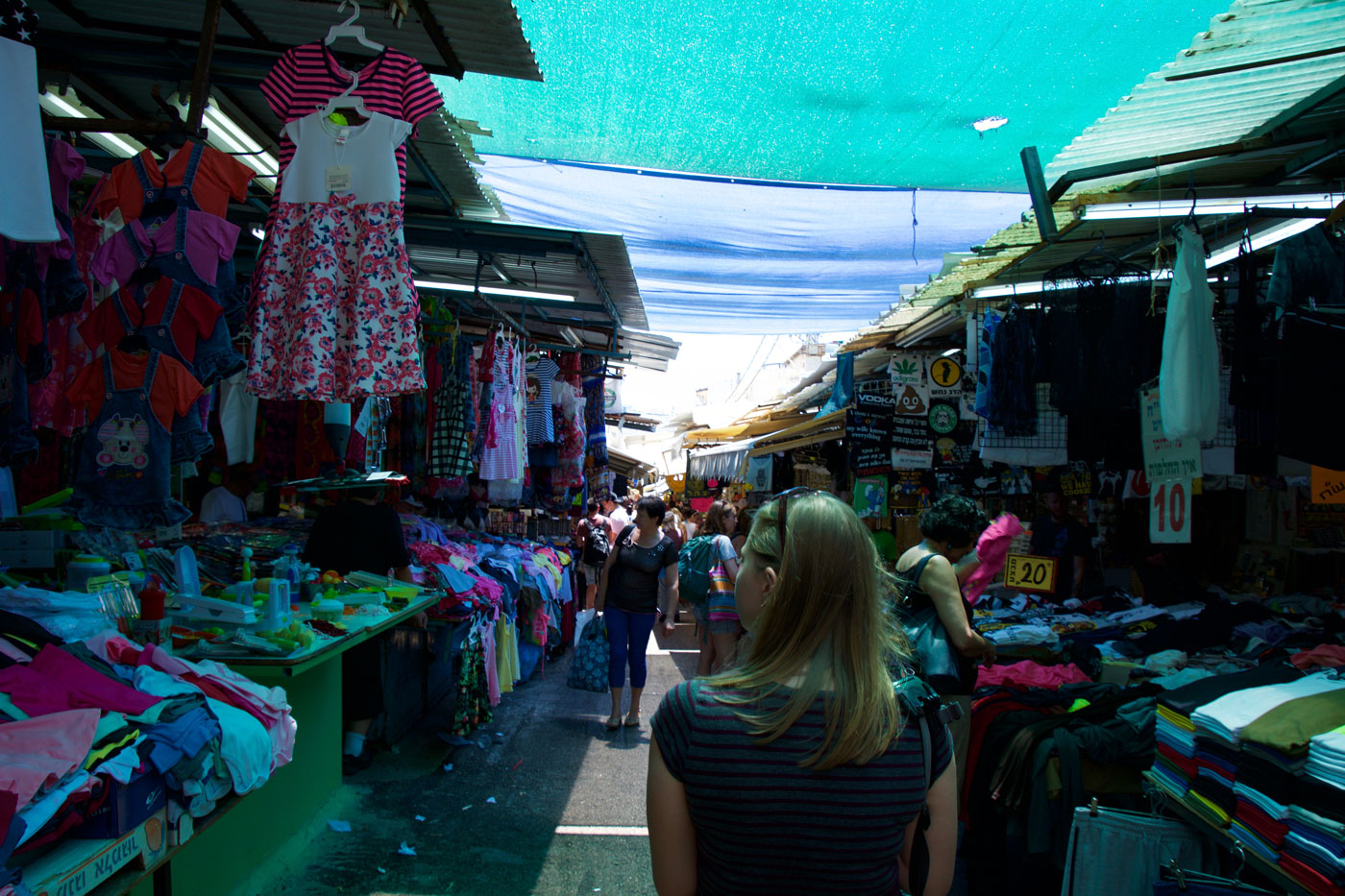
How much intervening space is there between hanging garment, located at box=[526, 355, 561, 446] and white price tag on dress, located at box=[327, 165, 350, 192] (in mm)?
5335

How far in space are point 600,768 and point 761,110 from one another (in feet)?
14.1

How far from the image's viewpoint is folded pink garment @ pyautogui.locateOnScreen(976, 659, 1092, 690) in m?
4.46

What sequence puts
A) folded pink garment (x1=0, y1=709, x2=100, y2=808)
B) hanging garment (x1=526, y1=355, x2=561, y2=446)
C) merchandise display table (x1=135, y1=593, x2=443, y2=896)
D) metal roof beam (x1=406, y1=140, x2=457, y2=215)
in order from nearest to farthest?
folded pink garment (x1=0, y1=709, x2=100, y2=808), merchandise display table (x1=135, y1=593, x2=443, y2=896), metal roof beam (x1=406, y1=140, x2=457, y2=215), hanging garment (x1=526, y1=355, x2=561, y2=446)

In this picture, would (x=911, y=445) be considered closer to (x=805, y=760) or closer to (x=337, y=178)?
(x=337, y=178)

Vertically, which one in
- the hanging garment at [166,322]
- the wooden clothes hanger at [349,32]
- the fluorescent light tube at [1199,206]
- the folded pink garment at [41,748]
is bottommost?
the folded pink garment at [41,748]

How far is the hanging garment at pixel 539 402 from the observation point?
353 inches

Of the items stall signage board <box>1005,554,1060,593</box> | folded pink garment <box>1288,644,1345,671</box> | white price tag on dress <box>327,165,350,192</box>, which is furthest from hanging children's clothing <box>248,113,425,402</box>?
stall signage board <box>1005,554,1060,593</box>

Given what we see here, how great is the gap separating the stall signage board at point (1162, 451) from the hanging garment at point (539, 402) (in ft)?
19.2

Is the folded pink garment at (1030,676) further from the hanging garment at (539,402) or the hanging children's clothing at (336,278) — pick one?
the hanging garment at (539,402)

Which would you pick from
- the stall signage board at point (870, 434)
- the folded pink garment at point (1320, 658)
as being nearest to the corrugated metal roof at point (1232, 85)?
the folded pink garment at point (1320, 658)

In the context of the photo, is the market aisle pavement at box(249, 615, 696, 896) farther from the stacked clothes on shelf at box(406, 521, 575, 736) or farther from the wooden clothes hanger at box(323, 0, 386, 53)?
the wooden clothes hanger at box(323, 0, 386, 53)

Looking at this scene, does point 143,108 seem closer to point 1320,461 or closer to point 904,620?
point 904,620

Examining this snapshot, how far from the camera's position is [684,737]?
149 centimetres

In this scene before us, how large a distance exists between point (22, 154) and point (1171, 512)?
4.91 metres
